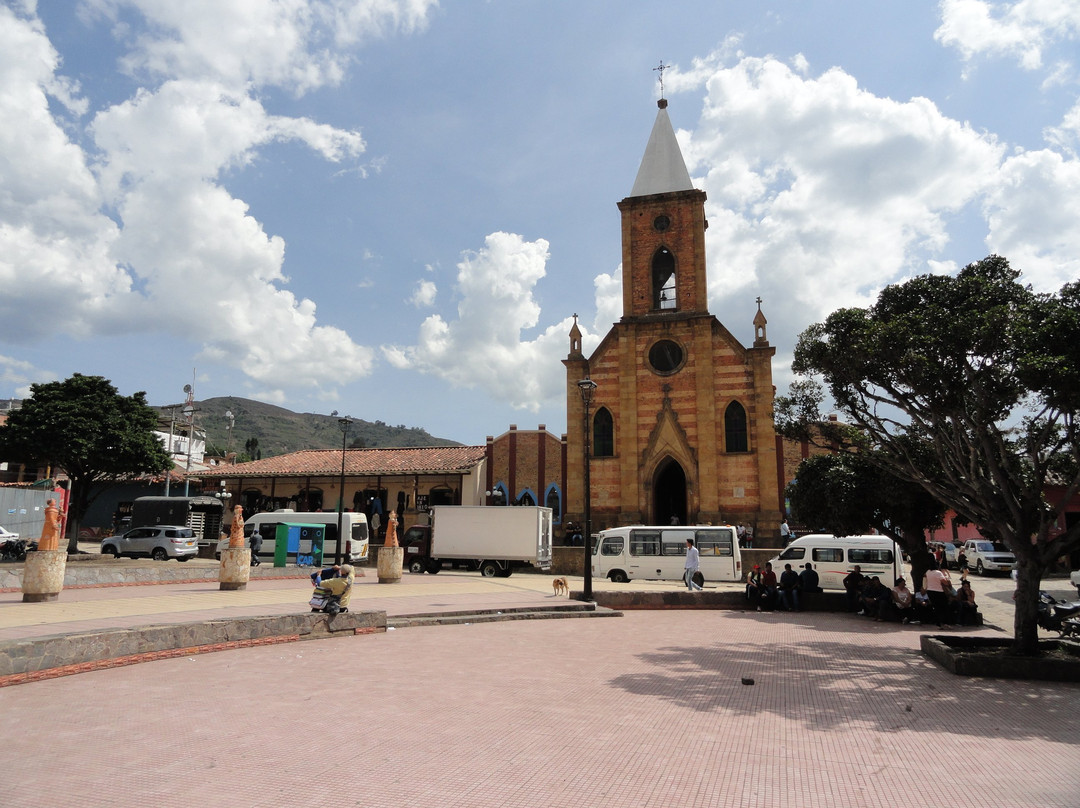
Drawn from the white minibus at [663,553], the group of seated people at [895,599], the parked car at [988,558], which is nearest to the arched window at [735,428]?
the white minibus at [663,553]

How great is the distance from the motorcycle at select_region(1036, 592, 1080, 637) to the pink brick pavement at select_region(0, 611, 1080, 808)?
452 centimetres

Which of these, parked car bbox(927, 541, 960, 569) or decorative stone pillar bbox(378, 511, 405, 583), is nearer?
decorative stone pillar bbox(378, 511, 405, 583)

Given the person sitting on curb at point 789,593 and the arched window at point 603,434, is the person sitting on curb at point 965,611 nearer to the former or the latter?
the person sitting on curb at point 789,593

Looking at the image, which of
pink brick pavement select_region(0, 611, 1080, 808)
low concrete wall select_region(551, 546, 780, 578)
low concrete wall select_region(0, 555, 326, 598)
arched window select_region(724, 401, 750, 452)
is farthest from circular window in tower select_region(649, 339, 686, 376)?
pink brick pavement select_region(0, 611, 1080, 808)

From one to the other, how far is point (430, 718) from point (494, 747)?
1133 millimetres

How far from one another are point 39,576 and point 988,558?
34.3 m

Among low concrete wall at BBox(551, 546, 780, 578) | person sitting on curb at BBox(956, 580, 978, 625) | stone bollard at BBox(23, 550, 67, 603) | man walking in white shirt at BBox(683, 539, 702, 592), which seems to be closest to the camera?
stone bollard at BBox(23, 550, 67, 603)

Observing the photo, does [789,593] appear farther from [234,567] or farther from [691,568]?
[234,567]

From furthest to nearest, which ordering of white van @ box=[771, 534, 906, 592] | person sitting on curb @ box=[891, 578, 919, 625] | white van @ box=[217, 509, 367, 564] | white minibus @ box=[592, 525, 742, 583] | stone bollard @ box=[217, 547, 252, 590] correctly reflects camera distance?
white van @ box=[217, 509, 367, 564] → white minibus @ box=[592, 525, 742, 583] → white van @ box=[771, 534, 906, 592] → stone bollard @ box=[217, 547, 252, 590] → person sitting on curb @ box=[891, 578, 919, 625]

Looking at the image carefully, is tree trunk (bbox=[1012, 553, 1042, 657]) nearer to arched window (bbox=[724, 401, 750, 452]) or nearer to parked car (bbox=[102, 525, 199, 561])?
arched window (bbox=[724, 401, 750, 452])

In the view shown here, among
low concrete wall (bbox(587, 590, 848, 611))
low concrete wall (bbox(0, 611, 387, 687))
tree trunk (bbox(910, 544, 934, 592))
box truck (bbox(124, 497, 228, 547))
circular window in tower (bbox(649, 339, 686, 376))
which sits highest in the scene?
circular window in tower (bbox(649, 339, 686, 376))

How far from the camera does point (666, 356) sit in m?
32.6

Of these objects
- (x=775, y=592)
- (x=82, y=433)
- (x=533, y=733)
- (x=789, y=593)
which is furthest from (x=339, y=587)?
(x=82, y=433)

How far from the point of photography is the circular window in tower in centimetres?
3225
